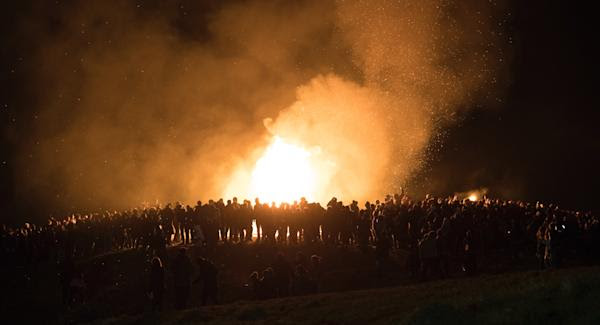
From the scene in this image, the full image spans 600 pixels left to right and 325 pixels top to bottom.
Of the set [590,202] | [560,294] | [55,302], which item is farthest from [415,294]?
[590,202]

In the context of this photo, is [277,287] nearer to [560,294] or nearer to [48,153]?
[560,294]

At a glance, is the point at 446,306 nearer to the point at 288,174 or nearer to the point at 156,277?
the point at 156,277

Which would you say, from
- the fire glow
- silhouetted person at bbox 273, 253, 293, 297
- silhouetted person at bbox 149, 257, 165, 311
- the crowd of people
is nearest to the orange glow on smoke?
the fire glow

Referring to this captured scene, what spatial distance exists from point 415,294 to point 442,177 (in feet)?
154

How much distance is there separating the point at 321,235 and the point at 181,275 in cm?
904

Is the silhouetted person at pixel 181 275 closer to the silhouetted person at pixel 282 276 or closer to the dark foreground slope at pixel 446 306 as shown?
the dark foreground slope at pixel 446 306

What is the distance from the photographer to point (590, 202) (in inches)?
2140

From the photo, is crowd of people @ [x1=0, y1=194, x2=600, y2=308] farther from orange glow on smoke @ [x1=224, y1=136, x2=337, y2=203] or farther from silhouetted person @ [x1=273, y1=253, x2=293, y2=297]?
orange glow on smoke @ [x1=224, y1=136, x2=337, y2=203]

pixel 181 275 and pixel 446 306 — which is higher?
pixel 181 275

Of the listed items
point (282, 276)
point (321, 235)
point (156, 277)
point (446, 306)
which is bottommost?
point (446, 306)

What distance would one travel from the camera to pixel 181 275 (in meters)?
21.1

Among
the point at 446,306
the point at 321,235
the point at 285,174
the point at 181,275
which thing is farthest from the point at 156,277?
the point at 285,174

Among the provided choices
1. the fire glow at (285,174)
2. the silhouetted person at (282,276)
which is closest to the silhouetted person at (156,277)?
the silhouetted person at (282,276)

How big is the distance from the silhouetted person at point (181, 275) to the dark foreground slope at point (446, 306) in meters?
1.01
